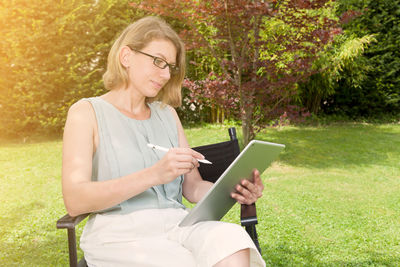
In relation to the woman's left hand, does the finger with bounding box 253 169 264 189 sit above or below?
above

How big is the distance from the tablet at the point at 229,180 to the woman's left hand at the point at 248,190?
0.09 feet

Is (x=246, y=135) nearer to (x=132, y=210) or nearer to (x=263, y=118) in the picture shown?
(x=263, y=118)

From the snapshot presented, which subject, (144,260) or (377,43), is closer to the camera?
(144,260)

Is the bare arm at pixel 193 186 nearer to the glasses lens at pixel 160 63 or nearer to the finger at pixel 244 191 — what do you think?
the finger at pixel 244 191

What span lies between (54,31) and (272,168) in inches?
236

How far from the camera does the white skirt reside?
1456mm

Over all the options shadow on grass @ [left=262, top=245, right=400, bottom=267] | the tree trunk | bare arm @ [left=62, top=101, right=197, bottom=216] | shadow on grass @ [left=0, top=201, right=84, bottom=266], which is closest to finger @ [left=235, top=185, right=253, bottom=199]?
bare arm @ [left=62, top=101, right=197, bottom=216]

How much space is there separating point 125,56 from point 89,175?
0.63 m

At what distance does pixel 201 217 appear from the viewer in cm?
166

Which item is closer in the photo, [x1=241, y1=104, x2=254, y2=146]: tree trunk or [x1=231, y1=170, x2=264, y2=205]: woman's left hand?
[x1=231, y1=170, x2=264, y2=205]: woman's left hand

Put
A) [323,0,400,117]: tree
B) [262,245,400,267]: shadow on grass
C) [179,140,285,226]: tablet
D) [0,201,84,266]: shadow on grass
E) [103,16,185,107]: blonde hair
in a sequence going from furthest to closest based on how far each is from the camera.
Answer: [323,0,400,117]: tree, [0,201,84,266]: shadow on grass, [262,245,400,267]: shadow on grass, [103,16,185,107]: blonde hair, [179,140,285,226]: tablet

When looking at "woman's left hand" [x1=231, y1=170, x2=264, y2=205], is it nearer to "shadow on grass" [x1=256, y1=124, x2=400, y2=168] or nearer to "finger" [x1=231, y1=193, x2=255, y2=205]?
"finger" [x1=231, y1=193, x2=255, y2=205]

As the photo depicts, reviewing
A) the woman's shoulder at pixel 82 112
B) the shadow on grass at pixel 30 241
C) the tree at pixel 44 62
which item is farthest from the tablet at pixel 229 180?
the tree at pixel 44 62

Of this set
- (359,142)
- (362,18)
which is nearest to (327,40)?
(359,142)
